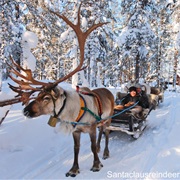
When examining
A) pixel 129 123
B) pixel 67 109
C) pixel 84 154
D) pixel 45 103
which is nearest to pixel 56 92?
pixel 45 103

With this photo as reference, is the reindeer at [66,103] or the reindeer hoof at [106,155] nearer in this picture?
the reindeer at [66,103]

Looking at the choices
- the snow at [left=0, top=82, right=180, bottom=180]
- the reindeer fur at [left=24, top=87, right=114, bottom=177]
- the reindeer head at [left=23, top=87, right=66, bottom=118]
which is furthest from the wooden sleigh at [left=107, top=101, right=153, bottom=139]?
the reindeer head at [left=23, top=87, right=66, bottom=118]

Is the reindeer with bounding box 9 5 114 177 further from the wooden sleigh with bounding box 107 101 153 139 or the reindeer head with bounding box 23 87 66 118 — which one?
the wooden sleigh with bounding box 107 101 153 139

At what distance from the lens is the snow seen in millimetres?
4219

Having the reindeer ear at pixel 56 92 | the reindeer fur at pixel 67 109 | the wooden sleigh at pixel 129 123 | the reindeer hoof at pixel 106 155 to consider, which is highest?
the reindeer ear at pixel 56 92

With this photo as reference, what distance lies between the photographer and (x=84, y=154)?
5.35m

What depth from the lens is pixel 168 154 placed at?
4742 mm

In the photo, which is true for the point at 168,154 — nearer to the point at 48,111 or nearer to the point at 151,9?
the point at 48,111

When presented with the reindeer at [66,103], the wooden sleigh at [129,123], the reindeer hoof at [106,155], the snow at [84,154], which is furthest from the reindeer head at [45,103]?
the wooden sleigh at [129,123]

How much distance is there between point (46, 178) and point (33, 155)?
123 cm

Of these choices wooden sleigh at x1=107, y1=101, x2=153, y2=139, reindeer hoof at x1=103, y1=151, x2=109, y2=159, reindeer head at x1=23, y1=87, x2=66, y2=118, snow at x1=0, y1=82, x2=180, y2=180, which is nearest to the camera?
reindeer head at x1=23, y1=87, x2=66, y2=118

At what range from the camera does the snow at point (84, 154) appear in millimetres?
4219

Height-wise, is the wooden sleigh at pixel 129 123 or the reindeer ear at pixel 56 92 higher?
the reindeer ear at pixel 56 92

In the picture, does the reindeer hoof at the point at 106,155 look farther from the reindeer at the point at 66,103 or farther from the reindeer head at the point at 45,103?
the reindeer head at the point at 45,103
